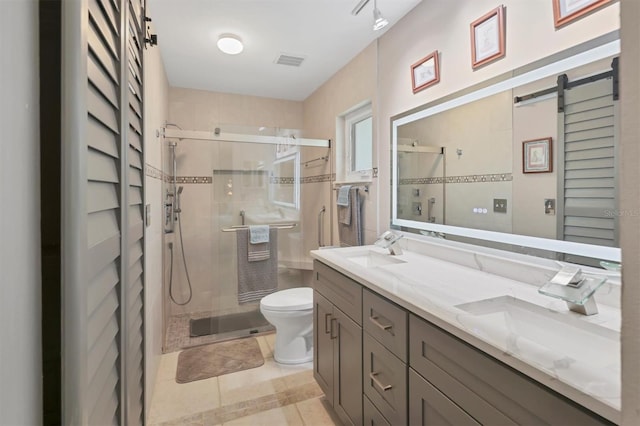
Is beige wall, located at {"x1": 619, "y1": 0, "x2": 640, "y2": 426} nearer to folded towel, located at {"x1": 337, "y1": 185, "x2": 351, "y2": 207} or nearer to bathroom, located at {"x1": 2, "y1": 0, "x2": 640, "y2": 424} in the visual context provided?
bathroom, located at {"x1": 2, "y1": 0, "x2": 640, "y2": 424}

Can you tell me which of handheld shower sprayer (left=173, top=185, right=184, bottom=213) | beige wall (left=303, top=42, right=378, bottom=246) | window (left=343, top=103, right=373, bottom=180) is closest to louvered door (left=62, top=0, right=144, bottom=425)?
beige wall (left=303, top=42, right=378, bottom=246)

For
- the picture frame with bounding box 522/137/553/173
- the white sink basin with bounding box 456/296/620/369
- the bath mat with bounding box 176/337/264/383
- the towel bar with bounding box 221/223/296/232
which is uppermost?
the picture frame with bounding box 522/137/553/173

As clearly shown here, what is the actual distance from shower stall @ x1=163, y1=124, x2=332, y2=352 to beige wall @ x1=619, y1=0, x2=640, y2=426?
2.56 meters

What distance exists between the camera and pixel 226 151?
107 inches

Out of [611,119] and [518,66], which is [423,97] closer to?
[518,66]

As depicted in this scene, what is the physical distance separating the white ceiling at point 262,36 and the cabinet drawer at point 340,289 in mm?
1556

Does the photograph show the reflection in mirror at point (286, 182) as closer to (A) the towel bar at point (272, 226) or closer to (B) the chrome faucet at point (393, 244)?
(A) the towel bar at point (272, 226)

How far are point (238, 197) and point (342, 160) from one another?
99 cm

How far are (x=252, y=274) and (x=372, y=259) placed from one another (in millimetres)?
1193

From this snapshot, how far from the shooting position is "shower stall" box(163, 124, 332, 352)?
273cm

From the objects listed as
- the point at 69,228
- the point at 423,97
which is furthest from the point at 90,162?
the point at 423,97

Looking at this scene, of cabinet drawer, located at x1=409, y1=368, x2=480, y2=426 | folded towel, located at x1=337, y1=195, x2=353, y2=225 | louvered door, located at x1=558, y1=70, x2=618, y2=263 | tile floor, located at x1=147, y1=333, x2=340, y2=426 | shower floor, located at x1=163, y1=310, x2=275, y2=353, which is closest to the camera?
cabinet drawer, located at x1=409, y1=368, x2=480, y2=426

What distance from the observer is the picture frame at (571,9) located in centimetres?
106

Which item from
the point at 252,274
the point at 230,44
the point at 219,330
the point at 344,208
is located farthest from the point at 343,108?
the point at 219,330
